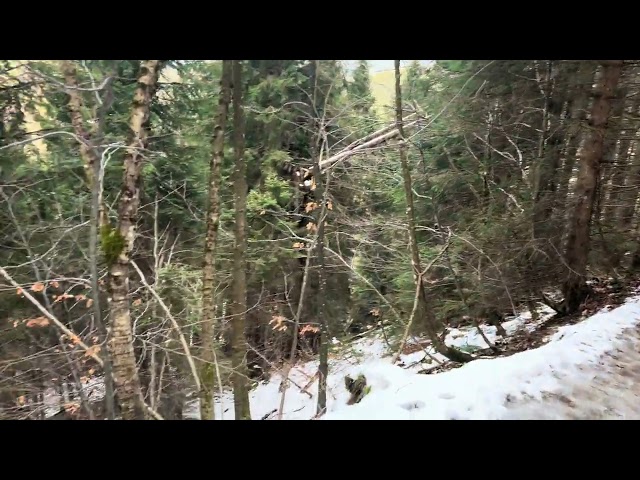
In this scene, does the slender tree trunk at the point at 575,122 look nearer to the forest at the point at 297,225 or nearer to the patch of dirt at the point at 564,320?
the forest at the point at 297,225

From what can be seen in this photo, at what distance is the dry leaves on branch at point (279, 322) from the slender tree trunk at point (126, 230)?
1.62 metres

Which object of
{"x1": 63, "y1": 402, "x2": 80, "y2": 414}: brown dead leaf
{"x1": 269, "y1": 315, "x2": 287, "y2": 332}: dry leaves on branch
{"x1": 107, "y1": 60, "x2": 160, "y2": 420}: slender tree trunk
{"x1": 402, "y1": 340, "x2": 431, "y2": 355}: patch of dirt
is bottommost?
{"x1": 63, "y1": 402, "x2": 80, "y2": 414}: brown dead leaf

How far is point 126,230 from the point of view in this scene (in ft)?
7.67

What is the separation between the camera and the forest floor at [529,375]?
186cm

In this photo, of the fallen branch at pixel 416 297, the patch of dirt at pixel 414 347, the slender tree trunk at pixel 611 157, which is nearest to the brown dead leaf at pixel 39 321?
the fallen branch at pixel 416 297

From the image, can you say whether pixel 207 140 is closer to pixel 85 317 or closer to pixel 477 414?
pixel 85 317

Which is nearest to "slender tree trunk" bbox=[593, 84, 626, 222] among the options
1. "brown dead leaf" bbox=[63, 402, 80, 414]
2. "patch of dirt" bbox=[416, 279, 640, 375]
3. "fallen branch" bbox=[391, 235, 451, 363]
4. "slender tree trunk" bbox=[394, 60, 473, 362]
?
"patch of dirt" bbox=[416, 279, 640, 375]

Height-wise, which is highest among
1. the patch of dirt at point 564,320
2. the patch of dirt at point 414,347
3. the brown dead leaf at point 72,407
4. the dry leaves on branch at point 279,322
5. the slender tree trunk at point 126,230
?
the slender tree trunk at point 126,230

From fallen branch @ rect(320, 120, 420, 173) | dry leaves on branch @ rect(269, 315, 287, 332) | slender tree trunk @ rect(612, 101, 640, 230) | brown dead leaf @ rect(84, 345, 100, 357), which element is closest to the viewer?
brown dead leaf @ rect(84, 345, 100, 357)

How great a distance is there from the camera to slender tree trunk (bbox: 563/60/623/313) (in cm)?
267

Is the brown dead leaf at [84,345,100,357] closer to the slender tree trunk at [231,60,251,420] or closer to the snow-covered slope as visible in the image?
the slender tree trunk at [231,60,251,420]

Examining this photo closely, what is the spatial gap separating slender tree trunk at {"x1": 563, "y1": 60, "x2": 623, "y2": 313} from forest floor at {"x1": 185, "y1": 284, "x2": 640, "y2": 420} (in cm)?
16
